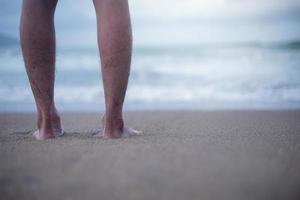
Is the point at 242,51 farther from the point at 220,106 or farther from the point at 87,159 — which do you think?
the point at 87,159

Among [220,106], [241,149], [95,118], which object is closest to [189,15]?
[220,106]

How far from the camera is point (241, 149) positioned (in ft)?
4.56

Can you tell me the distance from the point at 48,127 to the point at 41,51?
35 centimetres

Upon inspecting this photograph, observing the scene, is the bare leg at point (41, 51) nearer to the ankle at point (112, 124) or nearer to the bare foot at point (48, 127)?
the bare foot at point (48, 127)

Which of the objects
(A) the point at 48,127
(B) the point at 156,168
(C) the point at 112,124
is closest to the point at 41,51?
(A) the point at 48,127

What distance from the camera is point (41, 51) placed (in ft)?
6.03

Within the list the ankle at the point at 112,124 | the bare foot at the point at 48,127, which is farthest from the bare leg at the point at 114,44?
the bare foot at the point at 48,127

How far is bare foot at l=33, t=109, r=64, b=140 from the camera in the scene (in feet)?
6.06

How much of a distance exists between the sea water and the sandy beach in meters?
2.00

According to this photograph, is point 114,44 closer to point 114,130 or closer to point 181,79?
point 114,130

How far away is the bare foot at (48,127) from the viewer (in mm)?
1846

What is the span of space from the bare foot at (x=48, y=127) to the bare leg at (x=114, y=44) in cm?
33

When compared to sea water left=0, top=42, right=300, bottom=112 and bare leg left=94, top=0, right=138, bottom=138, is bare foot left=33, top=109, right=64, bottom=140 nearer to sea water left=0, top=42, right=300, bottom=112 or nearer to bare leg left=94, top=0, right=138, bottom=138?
bare leg left=94, top=0, right=138, bottom=138

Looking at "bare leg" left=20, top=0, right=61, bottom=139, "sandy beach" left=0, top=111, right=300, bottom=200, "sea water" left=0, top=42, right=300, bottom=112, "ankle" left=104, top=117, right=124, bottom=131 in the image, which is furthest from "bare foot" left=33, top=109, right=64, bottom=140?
"sea water" left=0, top=42, right=300, bottom=112
